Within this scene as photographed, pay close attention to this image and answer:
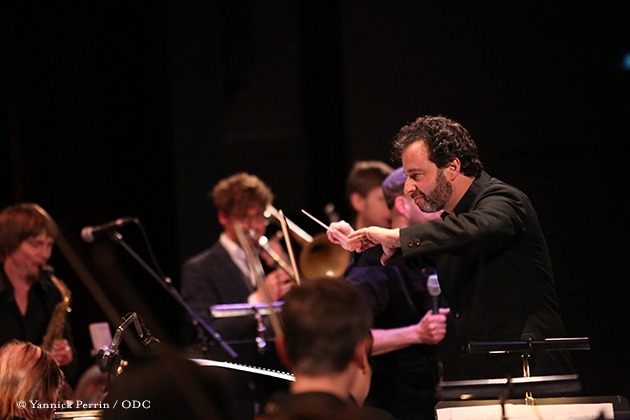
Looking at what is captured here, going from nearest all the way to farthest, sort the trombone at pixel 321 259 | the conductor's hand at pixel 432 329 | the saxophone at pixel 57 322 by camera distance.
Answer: the conductor's hand at pixel 432 329 < the saxophone at pixel 57 322 < the trombone at pixel 321 259

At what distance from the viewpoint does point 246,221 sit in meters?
5.45

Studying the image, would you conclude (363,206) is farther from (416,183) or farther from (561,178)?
(416,183)

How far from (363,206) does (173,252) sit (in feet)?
6.09

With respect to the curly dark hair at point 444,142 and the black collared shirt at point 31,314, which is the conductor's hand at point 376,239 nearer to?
the curly dark hair at point 444,142

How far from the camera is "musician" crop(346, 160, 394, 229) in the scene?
16.3 ft

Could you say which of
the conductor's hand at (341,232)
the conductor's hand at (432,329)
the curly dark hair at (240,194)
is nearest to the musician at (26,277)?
the curly dark hair at (240,194)

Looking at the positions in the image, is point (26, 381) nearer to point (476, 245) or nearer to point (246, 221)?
point (476, 245)

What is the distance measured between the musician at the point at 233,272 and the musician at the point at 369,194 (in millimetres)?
570

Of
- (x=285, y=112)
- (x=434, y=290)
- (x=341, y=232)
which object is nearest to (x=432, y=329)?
(x=434, y=290)

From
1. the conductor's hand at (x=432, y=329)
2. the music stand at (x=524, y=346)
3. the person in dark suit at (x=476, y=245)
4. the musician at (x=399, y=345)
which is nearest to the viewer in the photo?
the music stand at (x=524, y=346)

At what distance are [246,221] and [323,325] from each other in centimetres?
344

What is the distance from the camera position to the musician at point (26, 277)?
14.9ft

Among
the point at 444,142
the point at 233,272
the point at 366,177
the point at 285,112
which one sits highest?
the point at 285,112

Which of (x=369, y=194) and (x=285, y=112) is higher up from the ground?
(x=285, y=112)
